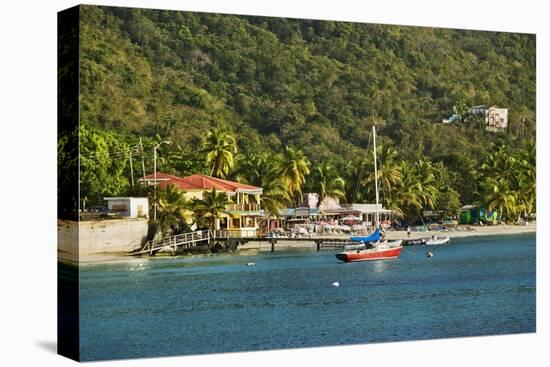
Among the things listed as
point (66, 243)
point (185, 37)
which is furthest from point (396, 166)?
point (66, 243)

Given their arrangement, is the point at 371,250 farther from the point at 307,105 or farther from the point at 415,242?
the point at 307,105

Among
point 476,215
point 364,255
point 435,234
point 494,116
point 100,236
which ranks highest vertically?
point 494,116

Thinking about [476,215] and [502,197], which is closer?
[502,197]

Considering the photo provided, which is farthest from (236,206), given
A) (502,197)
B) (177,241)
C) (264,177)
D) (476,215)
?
(502,197)

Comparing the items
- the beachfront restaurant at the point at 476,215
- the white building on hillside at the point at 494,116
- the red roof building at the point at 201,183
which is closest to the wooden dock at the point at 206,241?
the red roof building at the point at 201,183

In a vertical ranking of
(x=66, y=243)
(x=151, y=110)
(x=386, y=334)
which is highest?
(x=151, y=110)

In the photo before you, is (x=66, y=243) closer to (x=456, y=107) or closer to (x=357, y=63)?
(x=357, y=63)

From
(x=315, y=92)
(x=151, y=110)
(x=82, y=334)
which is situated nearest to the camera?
(x=82, y=334)
